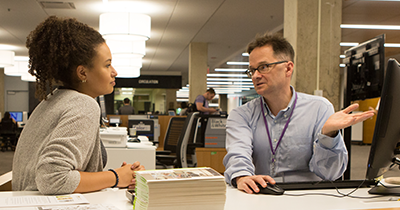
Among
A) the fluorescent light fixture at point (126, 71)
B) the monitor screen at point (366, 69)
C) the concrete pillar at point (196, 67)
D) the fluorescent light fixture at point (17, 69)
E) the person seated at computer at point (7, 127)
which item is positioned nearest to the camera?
the monitor screen at point (366, 69)

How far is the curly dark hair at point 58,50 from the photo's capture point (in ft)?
4.04

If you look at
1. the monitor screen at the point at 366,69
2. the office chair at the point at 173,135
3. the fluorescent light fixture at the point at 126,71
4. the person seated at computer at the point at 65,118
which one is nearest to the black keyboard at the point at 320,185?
the person seated at computer at the point at 65,118

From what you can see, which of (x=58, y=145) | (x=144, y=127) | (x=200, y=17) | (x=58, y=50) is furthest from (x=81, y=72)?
(x=200, y=17)

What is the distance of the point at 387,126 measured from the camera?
114 cm

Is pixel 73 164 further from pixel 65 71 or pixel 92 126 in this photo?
pixel 65 71

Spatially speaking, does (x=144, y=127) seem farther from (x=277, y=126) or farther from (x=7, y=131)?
(x=7, y=131)

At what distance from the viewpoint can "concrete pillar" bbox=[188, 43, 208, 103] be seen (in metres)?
9.91

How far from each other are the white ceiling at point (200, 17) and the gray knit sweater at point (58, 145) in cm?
344

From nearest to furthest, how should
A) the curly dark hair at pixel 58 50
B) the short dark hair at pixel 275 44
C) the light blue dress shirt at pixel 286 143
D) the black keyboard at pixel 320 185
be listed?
the curly dark hair at pixel 58 50
the black keyboard at pixel 320 185
the light blue dress shirt at pixel 286 143
the short dark hair at pixel 275 44

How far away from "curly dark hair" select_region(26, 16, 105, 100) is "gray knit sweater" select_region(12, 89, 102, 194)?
0.23ft

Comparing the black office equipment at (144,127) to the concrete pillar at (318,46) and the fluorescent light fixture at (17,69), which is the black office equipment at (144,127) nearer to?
the concrete pillar at (318,46)

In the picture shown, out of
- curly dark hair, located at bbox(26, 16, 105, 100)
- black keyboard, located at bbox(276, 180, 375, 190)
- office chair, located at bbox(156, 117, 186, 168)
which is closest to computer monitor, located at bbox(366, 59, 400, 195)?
black keyboard, located at bbox(276, 180, 375, 190)

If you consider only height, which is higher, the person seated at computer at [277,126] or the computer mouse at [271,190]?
the person seated at computer at [277,126]

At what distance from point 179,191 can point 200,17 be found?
21.8 ft
